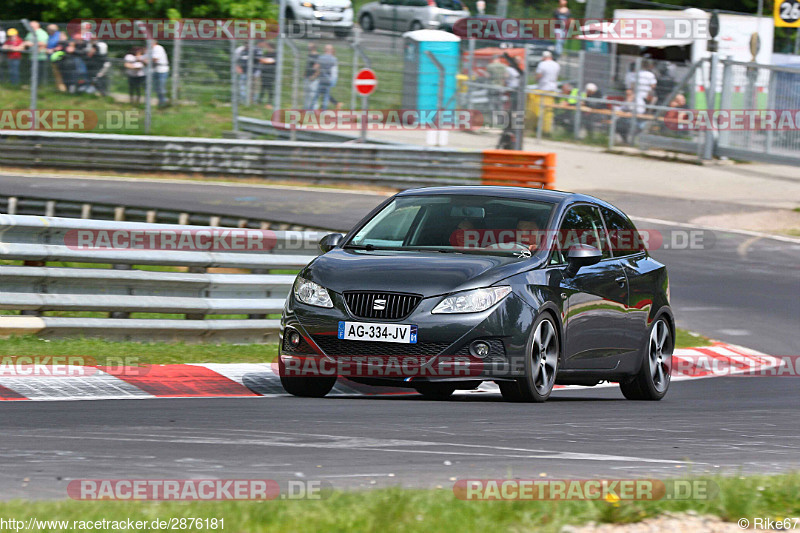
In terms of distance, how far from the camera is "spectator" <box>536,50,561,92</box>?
3173cm

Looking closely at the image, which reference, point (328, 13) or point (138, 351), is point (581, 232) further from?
point (328, 13)

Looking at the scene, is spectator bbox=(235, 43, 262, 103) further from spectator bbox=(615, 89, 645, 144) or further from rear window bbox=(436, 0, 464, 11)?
rear window bbox=(436, 0, 464, 11)

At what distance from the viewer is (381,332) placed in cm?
791

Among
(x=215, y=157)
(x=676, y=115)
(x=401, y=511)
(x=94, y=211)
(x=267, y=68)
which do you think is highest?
(x=401, y=511)

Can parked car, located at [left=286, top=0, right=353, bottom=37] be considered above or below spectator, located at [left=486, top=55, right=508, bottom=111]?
above

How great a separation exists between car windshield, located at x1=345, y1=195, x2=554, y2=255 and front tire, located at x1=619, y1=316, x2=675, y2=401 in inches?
65.6

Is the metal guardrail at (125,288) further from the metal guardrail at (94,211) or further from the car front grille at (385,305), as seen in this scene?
the metal guardrail at (94,211)

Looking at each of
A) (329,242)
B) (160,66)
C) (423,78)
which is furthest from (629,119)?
(329,242)

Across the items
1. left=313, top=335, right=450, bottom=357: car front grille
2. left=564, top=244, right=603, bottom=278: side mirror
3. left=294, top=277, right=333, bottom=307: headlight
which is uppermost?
left=564, top=244, right=603, bottom=278: side mirror

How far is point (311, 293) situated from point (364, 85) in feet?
63.8

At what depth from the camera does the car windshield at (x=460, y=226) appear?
880 cm

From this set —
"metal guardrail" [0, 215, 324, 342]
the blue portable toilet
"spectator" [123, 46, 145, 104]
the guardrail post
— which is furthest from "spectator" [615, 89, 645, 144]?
"metal guardrail" [0, 215, 324, 342]

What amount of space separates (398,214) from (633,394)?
2.44 metres

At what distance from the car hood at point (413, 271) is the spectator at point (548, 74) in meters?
23.8
